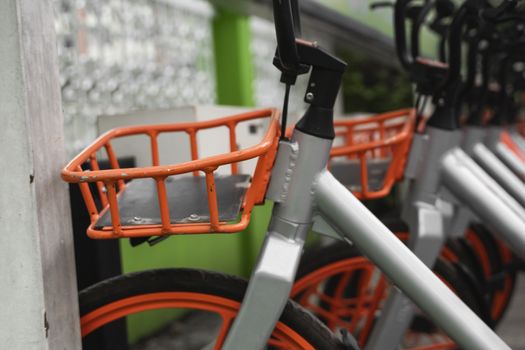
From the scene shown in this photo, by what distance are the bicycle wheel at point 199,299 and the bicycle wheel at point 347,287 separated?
1.12ft

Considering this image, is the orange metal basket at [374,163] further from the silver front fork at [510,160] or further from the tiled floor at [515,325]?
the tiled floor at [515,325]

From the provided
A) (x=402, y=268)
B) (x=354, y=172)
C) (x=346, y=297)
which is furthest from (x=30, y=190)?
(x=346, y=297)

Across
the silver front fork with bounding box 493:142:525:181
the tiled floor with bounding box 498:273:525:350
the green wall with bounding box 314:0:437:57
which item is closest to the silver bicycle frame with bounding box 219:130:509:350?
the silver front fork with bounding box 493:142:525:181

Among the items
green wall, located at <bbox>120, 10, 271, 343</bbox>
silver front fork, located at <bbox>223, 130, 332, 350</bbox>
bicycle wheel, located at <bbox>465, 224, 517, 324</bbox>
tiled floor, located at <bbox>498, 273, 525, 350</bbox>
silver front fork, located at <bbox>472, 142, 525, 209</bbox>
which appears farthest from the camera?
green wall, located at <bbox>120, 10, 271, 343</bbox>

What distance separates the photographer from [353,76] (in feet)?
20.7

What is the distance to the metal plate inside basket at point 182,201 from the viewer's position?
0.97 m

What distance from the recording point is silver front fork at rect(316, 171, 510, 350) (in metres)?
1.05

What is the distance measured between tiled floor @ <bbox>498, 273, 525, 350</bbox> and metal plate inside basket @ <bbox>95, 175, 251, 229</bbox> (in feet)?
5.65

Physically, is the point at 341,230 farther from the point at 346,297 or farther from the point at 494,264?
the point at 494,264

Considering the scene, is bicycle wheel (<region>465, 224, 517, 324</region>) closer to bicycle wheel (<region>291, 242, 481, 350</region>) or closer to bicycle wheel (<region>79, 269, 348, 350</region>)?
bicycle wheel (<region>291, 242, 481, 350</region>)

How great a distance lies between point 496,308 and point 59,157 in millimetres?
1895

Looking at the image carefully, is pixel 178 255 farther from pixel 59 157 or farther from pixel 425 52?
pixel 425 52

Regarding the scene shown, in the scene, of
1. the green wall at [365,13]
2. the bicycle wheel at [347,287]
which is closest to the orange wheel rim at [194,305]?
the bicycle wheel at [347,287]

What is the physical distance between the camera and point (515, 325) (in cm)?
272
